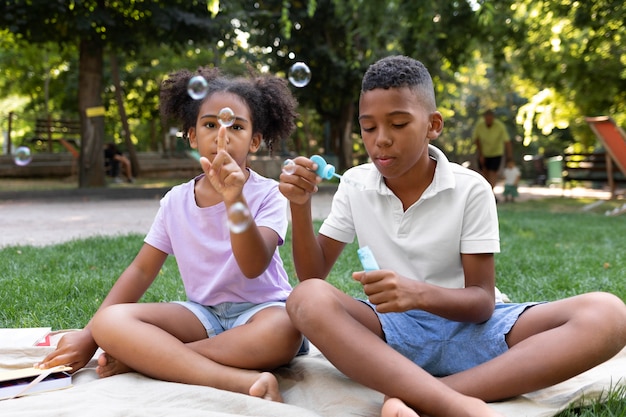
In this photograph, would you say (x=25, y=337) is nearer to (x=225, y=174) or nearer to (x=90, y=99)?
(x=225, y=174)

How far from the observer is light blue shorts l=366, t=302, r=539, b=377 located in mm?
1775

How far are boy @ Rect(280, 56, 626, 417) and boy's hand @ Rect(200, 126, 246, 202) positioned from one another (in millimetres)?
125

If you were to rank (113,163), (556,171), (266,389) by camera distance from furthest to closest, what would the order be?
(113,163) < (556,171) < (266,389)

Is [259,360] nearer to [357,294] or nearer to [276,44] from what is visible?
[357,294]

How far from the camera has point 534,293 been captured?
3.09 meters

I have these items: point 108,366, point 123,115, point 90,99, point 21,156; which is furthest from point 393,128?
point 123,115

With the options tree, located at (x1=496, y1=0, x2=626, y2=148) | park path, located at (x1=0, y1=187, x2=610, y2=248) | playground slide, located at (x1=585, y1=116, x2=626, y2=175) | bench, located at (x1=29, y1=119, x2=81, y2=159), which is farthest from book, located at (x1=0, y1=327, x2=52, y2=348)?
bench, located at (x1=29, y1=119, x2=81, y2=159)

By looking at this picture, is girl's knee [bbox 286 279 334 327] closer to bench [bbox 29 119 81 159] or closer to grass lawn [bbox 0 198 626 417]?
grass lawn [bbox 0 198 626 417]

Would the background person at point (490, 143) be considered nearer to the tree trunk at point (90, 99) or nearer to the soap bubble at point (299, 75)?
the tree trunk at point (90, 99)

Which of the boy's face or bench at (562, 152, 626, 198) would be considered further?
bench at (562, 152, 626, 198)

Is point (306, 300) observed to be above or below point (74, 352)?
above

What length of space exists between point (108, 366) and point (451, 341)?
92 cm

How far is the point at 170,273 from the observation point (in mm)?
3674

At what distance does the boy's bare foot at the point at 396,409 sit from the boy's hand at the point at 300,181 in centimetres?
55
